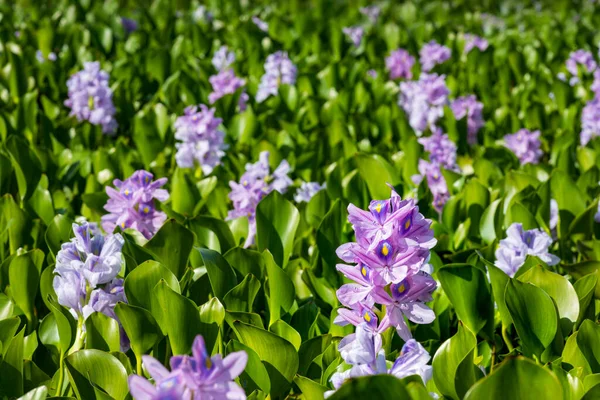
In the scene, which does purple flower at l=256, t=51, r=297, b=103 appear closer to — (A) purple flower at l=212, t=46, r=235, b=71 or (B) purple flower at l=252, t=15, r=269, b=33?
Result: (A) purple flower at l=212, t=46, r=235, b=71

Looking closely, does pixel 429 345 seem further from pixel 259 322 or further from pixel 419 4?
pixel 419 4

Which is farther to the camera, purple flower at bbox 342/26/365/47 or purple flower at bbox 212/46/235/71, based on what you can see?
purple flower at bbox 342/26/365/47

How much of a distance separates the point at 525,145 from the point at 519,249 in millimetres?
1646

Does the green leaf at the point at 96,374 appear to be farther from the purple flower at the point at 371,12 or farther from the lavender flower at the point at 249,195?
the purple flower at the point at 371,12

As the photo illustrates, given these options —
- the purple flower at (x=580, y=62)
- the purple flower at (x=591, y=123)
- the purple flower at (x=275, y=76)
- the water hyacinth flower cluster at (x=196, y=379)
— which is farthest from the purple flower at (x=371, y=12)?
the water hyacinth flower cluster at (x=196, y=379)

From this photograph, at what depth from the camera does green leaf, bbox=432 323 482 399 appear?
1.77 metres

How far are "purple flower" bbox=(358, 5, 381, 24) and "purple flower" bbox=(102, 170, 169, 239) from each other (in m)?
5.67

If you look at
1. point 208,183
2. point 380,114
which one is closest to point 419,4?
point 380,114

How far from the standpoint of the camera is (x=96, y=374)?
5.95 feet

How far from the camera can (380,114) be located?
4.52 metres

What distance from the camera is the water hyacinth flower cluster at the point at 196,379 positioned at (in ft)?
3.98

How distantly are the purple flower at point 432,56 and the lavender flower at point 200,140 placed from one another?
2.74m

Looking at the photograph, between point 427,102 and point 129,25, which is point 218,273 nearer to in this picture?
point 427,102

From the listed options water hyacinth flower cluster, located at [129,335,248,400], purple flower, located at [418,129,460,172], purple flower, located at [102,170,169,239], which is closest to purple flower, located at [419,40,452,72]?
purple flower, located at [418,129,460,172]
